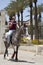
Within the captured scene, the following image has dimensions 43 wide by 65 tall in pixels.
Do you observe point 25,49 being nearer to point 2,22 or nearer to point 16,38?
point 2,22

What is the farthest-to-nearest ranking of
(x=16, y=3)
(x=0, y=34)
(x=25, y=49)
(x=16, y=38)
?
1. (x=16, y=3)
2. (x=25, y=49)
3. (x=0, y=34)
4. (x=16, y=38)

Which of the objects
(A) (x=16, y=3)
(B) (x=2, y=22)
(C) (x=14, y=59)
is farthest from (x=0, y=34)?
(A) (x=16, y=3)

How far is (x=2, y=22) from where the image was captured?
17.4m

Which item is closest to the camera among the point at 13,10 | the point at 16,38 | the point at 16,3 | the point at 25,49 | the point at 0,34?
the point at 16,38

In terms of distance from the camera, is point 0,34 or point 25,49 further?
point 25,49

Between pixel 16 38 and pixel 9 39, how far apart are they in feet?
1.38

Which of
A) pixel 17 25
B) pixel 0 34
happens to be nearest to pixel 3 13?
pixel 0 34

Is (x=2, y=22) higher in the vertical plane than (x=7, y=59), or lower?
higher

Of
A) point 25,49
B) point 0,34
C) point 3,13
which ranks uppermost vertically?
point 3,13

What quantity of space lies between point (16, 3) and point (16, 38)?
103 ft

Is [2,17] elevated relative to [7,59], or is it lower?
elevated

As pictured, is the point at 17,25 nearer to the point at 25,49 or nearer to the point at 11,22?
the point at 11,22

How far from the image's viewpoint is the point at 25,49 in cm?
2283

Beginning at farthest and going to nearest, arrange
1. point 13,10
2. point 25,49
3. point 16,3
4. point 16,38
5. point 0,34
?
point 13,10
point 16,3
point 25,49
point 0,34
point 16,38
